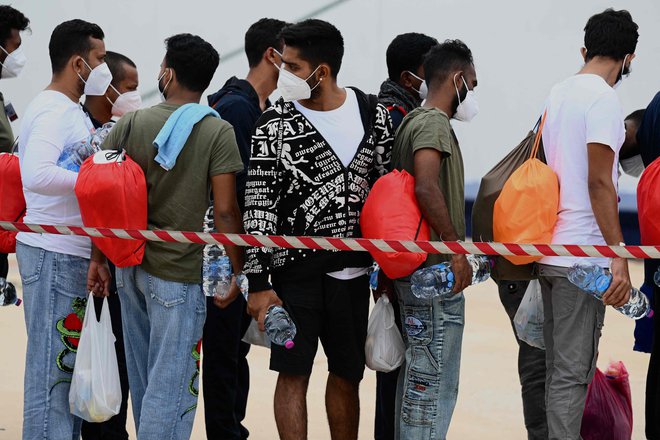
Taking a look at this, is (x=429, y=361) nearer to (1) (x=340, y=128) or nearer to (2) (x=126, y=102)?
(1) (x=340, y=128)

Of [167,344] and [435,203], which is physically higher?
[435,203]

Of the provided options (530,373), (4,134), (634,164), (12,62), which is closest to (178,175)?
(4,134)

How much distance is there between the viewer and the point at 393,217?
12.7 ft

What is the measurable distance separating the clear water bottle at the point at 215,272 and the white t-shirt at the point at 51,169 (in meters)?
0.47

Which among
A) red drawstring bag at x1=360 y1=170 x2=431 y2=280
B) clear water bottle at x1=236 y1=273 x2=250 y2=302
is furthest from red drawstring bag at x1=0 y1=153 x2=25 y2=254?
red drawstring bag at x1=360 y1=170 x2=431 y2=280

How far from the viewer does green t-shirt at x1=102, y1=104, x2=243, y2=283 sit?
389 centimetres

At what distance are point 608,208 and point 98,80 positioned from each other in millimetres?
2064

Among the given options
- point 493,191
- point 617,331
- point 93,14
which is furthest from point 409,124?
point 93,14

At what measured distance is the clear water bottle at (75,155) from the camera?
3.98 metres

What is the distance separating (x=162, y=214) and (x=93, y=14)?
7776 millimetres

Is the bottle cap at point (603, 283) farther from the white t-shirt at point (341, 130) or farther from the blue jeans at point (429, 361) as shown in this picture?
the white t-shirt at point (341, 130)

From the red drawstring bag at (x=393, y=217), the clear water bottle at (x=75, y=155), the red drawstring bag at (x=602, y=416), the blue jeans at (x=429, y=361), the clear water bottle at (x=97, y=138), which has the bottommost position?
the red drawstring bag at (x=602, y=416)

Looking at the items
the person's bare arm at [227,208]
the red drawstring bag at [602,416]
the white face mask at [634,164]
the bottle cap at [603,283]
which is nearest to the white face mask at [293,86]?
the person's bare arm at [227,208]

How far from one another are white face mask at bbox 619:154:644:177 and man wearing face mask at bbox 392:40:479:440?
875mm
